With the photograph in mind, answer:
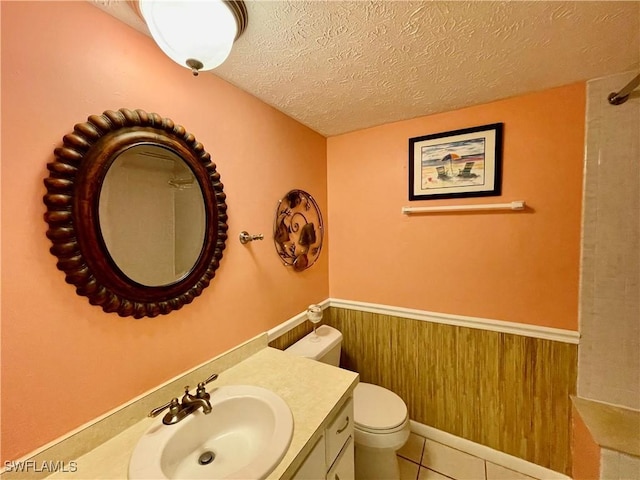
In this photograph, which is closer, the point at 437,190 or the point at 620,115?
the point at 620,115

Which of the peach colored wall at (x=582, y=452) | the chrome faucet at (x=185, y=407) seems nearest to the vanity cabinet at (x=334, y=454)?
the chrome faucet at (x=185, y=407)

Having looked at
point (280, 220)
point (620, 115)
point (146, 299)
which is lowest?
point (146, 299)

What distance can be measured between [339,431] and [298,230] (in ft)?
3.58

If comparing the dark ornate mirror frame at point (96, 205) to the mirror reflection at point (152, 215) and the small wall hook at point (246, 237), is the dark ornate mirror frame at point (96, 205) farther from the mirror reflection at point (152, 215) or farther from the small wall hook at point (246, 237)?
the small wall hook at point (246, 237)

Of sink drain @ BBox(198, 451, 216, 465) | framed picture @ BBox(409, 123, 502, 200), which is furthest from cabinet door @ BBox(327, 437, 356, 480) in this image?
framed picture @ BBox(409, 123, 502, 200)

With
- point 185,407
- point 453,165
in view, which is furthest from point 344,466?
point 453,165

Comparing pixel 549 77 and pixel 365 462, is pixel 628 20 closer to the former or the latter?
pixel 549 77

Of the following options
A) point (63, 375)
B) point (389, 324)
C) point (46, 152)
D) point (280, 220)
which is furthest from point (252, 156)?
point (389, 324)

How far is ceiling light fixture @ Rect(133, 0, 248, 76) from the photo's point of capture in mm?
694

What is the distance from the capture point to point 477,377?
1.53m

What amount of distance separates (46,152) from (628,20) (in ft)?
6.21

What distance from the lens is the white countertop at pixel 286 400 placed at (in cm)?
71

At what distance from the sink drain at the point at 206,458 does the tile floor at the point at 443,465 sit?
47.7 inches

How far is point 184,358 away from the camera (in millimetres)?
1032
